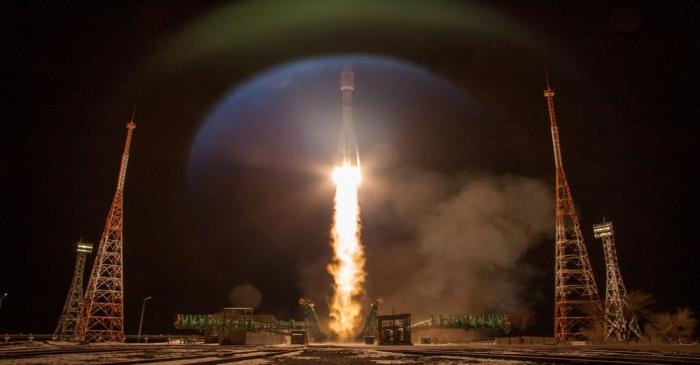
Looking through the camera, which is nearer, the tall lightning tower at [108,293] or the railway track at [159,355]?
the railway track at [159,355]

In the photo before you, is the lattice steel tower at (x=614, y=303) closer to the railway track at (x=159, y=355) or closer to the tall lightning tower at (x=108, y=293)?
the railway track at (x=159, y=355)

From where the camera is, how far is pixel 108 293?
6812cm

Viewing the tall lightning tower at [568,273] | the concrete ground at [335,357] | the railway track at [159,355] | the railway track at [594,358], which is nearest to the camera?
the railway track at [594,358]

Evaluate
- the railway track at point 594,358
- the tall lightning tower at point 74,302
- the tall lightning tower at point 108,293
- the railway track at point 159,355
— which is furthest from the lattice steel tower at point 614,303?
the tall lightning tower at point 74,302

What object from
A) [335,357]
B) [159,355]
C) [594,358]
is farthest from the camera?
[159,355]

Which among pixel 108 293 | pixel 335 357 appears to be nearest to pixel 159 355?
pixel 335 357

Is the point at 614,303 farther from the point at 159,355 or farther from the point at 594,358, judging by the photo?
the point at 159,355

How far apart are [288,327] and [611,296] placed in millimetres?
57126

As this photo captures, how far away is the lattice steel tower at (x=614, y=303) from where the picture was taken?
210ft

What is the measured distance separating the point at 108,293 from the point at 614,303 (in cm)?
7218

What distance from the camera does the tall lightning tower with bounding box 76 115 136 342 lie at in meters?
66.8

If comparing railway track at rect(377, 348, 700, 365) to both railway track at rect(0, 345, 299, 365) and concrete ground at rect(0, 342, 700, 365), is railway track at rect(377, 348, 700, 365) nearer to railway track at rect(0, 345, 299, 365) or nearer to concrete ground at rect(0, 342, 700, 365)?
concrete ground at rect(0, 342, 700, 365)

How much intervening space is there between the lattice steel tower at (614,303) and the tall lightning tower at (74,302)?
76.0 metres

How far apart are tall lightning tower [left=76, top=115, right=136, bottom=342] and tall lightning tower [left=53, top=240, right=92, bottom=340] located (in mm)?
5070
